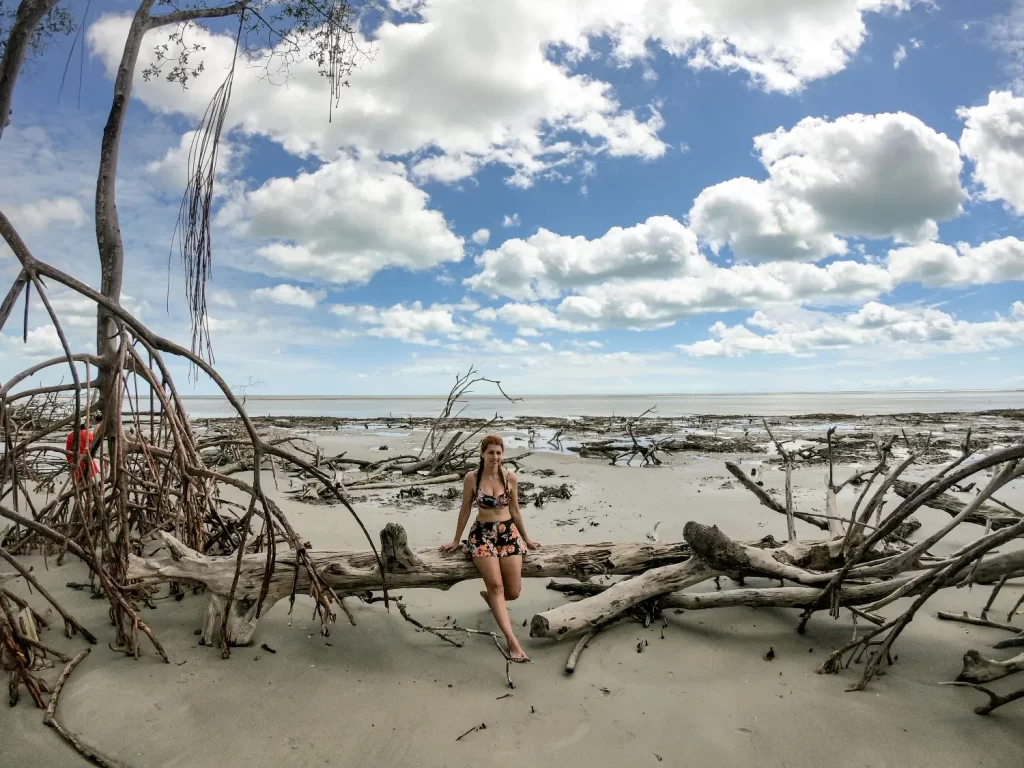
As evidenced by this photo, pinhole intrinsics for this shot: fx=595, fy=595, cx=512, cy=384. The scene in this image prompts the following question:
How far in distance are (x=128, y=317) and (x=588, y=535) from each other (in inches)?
209

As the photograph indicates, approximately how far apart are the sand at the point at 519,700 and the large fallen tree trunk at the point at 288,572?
0.74 feet

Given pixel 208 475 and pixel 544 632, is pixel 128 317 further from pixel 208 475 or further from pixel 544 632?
pixel 544 632

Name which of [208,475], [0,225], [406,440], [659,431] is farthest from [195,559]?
[659,431]

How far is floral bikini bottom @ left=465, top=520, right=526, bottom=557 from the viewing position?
13.8ft

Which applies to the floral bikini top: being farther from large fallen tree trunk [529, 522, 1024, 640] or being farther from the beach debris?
the beach debris

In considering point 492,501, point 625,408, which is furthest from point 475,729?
point 625,408

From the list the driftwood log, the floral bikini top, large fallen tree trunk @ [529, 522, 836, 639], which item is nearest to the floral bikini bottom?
the floral bikini top

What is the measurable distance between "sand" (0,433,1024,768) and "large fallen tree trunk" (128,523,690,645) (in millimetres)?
226

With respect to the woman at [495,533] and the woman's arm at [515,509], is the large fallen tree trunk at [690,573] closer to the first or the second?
the woman at [495,533]

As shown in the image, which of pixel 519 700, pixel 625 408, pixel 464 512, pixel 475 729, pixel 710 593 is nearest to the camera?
pixel 475 729

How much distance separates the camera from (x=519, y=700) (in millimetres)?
3375

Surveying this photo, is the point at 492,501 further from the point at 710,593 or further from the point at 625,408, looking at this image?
the point at 625,408

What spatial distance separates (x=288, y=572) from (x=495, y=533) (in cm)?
143

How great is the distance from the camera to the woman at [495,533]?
4.14 metres
